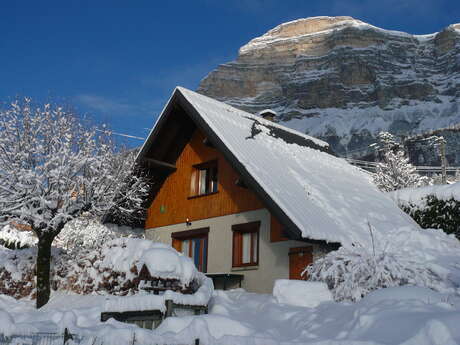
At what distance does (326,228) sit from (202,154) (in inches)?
272

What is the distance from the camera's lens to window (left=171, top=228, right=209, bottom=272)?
61.0ft

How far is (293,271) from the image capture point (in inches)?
595

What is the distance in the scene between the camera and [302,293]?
39.2 ft

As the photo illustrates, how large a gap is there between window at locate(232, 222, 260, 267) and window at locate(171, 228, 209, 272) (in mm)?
1498

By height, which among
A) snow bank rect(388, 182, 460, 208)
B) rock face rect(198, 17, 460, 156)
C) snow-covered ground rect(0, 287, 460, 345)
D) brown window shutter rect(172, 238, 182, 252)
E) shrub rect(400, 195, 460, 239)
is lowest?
snow-covered ground rect(0, 287, 460, 345)

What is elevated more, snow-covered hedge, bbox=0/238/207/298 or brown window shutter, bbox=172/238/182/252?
brown window shutter, bbox=172/238/182/252

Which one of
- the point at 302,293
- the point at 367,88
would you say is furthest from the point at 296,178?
the point at 367,88

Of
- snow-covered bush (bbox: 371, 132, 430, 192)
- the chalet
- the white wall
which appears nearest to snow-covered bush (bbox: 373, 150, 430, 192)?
snow-covered bush (bbox: 371, 132, 430, 192)

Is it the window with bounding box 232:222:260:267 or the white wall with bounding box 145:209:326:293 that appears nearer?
the white wall with bounding box 145:209:326:293

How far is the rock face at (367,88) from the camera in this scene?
139000 mm

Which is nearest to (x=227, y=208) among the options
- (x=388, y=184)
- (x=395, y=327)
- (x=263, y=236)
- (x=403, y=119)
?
(x=263, y=236)

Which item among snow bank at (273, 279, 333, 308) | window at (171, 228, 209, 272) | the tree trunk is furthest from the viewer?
window at (171, 228, 209, 272)

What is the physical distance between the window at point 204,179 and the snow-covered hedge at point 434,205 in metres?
7.24

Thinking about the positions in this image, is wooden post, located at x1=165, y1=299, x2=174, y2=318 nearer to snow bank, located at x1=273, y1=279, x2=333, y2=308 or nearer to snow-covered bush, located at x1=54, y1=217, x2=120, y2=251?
snow bank, located at x1=273, y1=279, x2=333, y2=308
